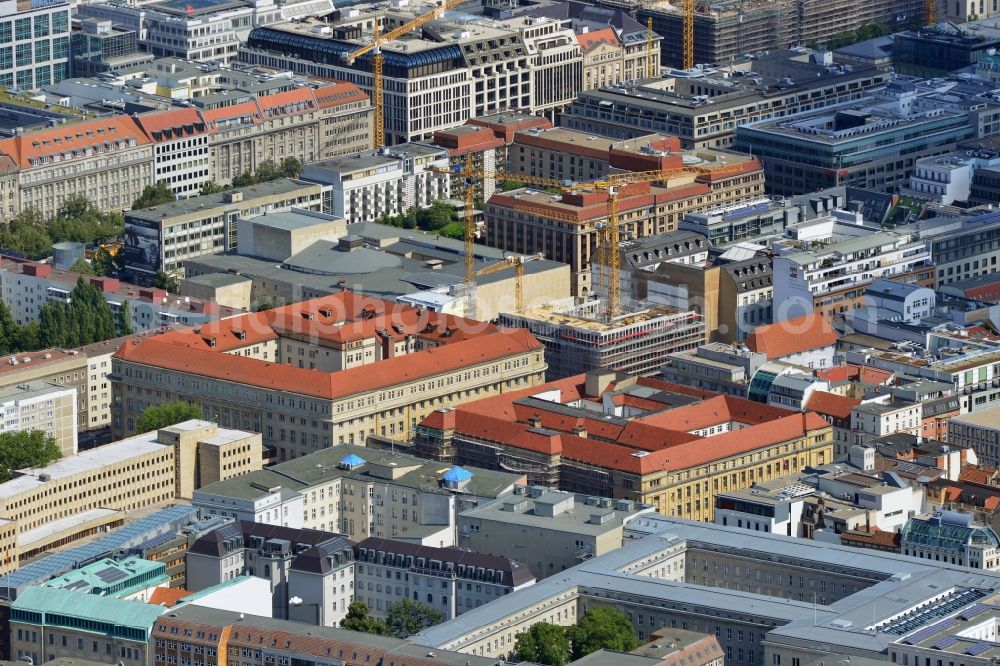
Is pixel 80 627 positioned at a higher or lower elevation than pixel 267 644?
Result: lower

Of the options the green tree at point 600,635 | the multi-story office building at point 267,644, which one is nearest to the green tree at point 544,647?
the green tree at point 600,635

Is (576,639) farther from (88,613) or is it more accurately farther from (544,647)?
(88,613)

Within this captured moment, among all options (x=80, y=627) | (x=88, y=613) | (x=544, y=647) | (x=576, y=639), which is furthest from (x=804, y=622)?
(x=80, y=627)

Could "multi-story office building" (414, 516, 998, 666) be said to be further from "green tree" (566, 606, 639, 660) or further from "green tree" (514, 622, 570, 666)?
"green tree" (566, 606, 639, 660)

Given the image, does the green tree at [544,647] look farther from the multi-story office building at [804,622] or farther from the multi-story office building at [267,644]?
the multi-story office building at [267,644]

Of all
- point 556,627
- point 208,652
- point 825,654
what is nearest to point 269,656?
point 208,652

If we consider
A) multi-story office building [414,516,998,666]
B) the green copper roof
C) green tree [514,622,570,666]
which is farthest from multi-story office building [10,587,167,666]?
green tree [514,622,570,666]

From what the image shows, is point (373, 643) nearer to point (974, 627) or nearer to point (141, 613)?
point (141, 613)
